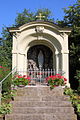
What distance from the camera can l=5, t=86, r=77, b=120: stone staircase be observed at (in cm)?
499

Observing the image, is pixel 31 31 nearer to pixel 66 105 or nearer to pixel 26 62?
pixel 26 62

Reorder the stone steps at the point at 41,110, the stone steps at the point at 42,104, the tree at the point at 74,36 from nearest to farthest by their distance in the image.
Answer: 1. the stone steps at the point at 41,110
2. the stone steps at the point at 42,104
3. the tree at the point at 74,36

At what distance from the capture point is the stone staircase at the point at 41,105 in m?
4.99

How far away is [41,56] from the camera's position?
9.76 metres

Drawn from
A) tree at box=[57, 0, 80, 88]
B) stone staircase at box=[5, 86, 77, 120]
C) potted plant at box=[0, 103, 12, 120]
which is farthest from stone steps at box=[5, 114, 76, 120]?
tree at box=[57, 0, 80, 88]

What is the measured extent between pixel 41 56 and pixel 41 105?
4689 millimetres

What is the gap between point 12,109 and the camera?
17.2ft

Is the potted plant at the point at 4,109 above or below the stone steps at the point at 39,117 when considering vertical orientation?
above

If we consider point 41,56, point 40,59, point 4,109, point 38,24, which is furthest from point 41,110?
point 38,24

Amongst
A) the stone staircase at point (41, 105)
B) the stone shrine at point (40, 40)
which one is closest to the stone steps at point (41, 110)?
the stone staircase at point (41, 105)

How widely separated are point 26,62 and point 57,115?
4.83 meters

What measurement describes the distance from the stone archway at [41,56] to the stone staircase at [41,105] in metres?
3.50

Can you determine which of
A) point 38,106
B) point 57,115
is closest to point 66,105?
point 57,115

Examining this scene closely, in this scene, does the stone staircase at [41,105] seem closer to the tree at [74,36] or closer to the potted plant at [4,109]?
the potted plant at [4,109]
